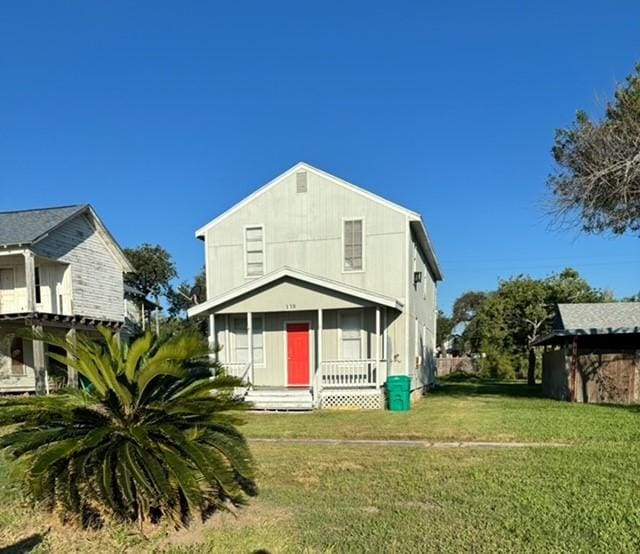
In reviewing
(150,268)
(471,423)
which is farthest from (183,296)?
(471,423)

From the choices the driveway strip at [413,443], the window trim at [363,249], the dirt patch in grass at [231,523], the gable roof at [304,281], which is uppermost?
the window trim at [363,249]

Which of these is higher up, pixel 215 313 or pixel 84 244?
pixel 84 244

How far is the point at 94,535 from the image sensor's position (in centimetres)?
446

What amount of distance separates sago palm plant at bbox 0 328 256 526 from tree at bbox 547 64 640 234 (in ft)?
39.3

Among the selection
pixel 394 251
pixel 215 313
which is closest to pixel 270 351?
pixel 215 313

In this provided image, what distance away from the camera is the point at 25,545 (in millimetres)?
4426

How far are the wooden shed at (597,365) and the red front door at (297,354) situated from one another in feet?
27.7

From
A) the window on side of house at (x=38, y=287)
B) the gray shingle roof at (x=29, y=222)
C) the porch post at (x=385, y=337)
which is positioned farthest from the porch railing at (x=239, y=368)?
the window on side of house at (x=38, y=287)

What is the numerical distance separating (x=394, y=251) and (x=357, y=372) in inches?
154

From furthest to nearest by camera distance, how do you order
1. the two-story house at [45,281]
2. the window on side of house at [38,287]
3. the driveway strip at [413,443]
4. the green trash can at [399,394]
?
the window on side of house at [38,287] < the two-story house at [45,281] < the green trash can at [399,394] < the driveway strip at [413,443]

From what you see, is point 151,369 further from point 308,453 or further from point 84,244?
point 84,244

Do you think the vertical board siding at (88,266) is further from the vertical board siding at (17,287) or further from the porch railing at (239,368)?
the porch railing at (239,368)

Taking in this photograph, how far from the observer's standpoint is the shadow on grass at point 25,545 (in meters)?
4.34

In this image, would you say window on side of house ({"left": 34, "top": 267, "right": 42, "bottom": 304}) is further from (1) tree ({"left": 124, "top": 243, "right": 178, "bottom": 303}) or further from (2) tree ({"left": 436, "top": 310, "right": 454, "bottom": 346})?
(2) tree ({"left": 436, "top": 310, "right": 454, "bottom": 346})
